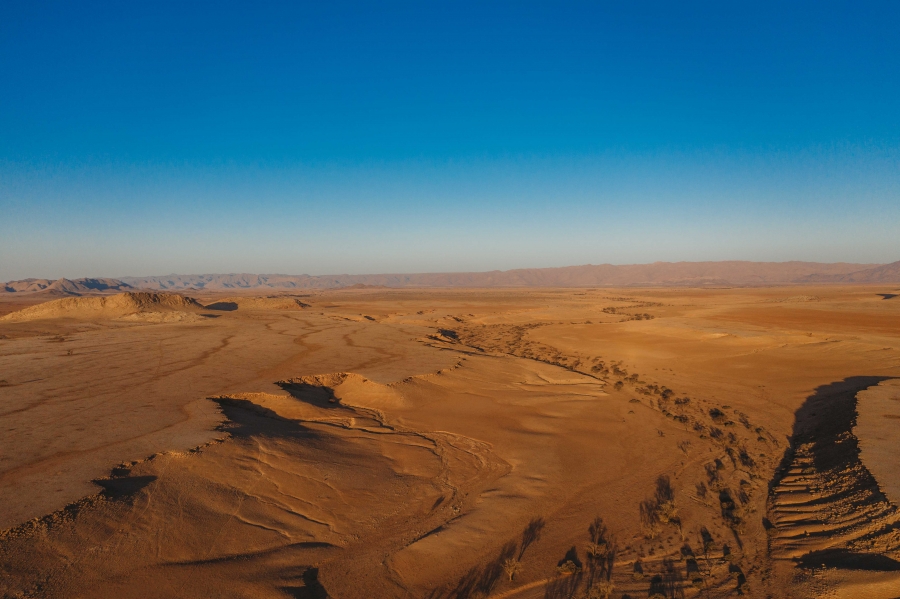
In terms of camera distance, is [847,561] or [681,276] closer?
[847,561]

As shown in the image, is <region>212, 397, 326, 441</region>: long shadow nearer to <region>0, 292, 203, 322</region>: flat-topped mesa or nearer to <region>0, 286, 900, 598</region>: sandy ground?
<region>0, 286, 900, 598</region>: sandy ground

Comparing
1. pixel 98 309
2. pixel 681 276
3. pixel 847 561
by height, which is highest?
pixel 681 276

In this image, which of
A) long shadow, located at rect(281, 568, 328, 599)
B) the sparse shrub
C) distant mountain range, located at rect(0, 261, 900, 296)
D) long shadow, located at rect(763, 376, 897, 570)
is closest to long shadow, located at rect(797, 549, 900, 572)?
long shadow, located at rect(763, 376, 897, 570)

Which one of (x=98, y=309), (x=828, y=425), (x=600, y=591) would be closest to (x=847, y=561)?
(x=600, y=591)

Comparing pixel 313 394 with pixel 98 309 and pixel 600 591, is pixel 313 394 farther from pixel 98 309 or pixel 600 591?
pixel 98 309

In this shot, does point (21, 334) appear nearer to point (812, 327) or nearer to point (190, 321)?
point (190, 321)

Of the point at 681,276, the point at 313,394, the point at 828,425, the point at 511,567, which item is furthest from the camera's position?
the point at 681,276

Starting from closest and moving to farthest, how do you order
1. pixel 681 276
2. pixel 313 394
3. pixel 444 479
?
A: pixel 444 479 → pixel 313 394 → pixel 681 276
